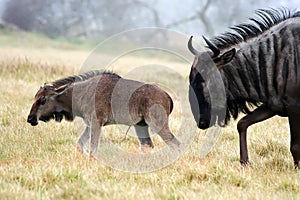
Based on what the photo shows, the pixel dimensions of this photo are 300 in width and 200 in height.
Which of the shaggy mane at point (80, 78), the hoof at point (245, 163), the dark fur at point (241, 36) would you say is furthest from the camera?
the shaggy mane at point (80, 78)

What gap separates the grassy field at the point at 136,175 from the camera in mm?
5754

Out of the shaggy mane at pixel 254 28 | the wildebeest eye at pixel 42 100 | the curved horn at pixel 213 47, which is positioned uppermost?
the shaggy mane at pixel 254 28

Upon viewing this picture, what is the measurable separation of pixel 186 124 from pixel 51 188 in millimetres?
4015

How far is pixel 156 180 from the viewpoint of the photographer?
6293mm

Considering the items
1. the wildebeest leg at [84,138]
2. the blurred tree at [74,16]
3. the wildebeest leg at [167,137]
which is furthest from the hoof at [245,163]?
the blurred tree at [74,16]

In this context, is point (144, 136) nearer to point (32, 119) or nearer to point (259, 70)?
point (32, 119)

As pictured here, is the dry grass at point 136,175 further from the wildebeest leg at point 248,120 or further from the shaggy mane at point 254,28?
the shaggy mane at point 254,28

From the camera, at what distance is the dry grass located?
575 centimetres

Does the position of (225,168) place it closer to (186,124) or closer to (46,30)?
(186,124)

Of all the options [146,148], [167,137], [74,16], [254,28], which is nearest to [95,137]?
[146,148]

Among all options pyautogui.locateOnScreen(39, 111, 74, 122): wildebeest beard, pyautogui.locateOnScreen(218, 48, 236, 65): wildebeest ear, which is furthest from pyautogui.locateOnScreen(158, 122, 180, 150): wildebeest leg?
pyautogui.locateOnScreen(39, 111, 74, 122): wildebeest beard

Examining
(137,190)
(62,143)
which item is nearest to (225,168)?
(137,190)

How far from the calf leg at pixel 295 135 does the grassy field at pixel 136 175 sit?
0.15m

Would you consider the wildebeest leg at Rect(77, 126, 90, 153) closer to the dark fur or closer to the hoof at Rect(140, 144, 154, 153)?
the hoof at Rect(140, 144, 154, 153)
